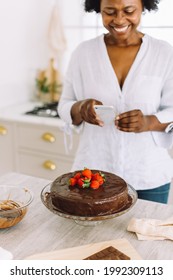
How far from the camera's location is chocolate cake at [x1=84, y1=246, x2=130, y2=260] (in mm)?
953

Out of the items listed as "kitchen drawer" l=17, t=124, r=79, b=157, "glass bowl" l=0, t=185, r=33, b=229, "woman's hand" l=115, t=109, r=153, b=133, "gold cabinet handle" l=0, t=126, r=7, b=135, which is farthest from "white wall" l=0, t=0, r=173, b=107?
"glass bowl" l=0, t=185, r=33, b=229

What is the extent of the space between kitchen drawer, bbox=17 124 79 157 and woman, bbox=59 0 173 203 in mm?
862

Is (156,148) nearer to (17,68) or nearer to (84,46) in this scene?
(84,46)

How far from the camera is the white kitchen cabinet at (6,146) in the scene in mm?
2626

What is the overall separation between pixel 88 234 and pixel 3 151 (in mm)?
1742

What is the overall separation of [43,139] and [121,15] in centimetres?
129

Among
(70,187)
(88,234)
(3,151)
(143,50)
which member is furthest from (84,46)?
(3,151)

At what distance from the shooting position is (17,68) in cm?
290

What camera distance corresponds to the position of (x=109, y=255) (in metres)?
0.96

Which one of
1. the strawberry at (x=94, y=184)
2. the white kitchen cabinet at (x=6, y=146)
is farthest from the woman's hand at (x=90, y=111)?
the white kitchen cabinet at (x=6, y=146)

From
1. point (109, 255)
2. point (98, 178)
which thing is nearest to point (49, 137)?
point (98, 178)

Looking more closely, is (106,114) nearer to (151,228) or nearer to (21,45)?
(151,228)

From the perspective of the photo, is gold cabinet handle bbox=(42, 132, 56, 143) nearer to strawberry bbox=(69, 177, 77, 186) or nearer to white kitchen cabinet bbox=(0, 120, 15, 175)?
white kitchen cabinet bbox=(0, 120, 15, 175)

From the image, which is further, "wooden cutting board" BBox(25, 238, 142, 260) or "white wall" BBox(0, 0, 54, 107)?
"white wall" BBox(0, 0, 54, 107)
